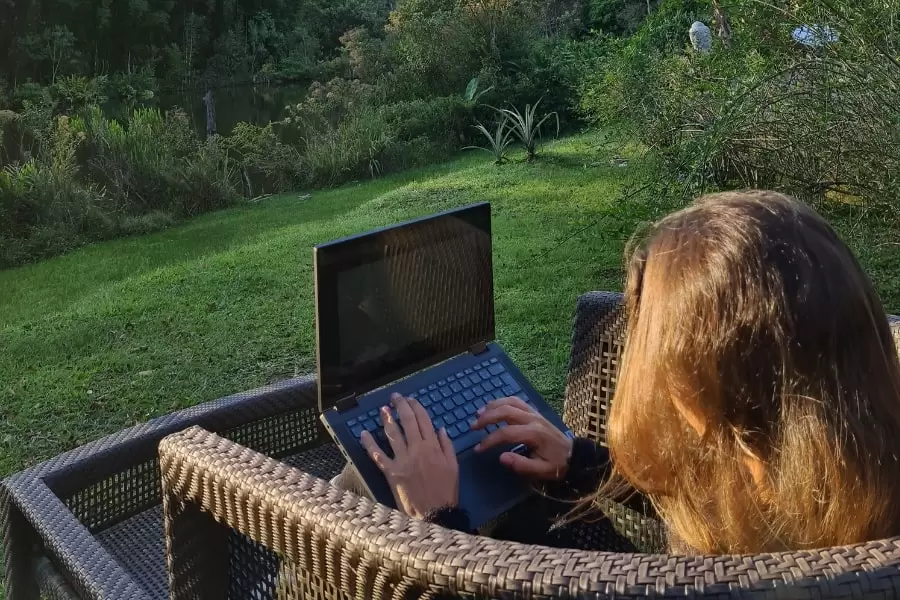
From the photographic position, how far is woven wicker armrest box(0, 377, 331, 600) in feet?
A: 5.34

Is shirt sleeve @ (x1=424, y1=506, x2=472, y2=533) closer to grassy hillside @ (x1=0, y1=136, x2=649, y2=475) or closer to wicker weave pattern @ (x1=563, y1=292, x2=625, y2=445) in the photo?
wicker weave pattern @ (x1=563, y1=292, x2=625, y2=445)

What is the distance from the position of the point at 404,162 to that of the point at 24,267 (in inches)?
203

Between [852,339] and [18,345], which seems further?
[18,345]

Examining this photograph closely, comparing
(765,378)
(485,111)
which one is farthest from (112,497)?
(485,111)

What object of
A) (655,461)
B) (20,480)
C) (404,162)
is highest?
(655,461)

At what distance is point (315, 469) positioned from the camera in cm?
209

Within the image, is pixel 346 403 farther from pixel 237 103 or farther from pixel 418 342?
pixel 237 103

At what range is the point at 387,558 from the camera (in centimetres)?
77

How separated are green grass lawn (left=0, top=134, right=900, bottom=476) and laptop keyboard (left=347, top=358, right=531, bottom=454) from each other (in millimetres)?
2119

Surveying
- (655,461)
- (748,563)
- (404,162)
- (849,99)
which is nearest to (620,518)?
(655,461)

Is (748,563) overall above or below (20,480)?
above

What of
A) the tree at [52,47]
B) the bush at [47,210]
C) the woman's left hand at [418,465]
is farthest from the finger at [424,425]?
the tree at [52,47]

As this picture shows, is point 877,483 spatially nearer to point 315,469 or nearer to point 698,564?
point 698,564

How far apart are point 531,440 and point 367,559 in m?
0.66
